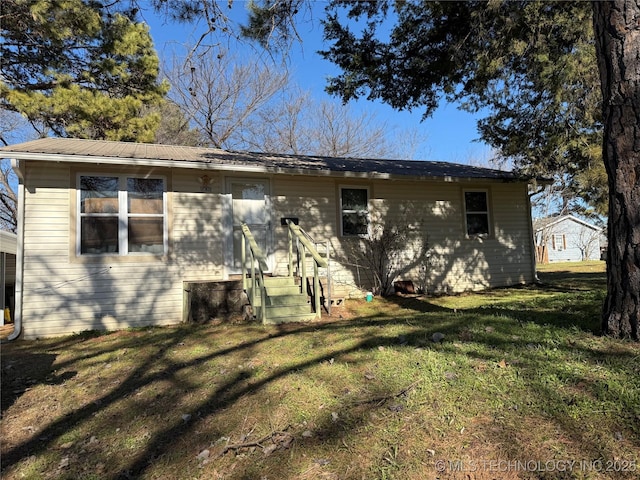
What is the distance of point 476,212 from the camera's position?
10.2 meters

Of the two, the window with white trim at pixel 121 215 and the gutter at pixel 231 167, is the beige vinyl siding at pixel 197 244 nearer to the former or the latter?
the window with white trim at pixel 121 215

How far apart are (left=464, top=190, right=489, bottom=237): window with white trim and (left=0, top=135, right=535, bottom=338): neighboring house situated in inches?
1.6

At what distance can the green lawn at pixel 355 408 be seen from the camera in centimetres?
228

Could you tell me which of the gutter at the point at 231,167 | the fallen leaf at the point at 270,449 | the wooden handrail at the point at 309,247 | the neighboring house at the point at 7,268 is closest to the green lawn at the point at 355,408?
the fallen leaf at the point at 270,449

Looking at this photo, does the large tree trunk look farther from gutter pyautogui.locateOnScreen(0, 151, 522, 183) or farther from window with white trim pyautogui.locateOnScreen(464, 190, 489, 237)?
window with white trim pyautogui.locateOnScreen(464, 190, 489, 237)

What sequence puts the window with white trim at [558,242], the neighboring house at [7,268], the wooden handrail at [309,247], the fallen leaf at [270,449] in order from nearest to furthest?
the fallen leaf at [270,449], the wooden handrail at [309,247], the neighboring house at [7,268], the window with white trim at [558,242]

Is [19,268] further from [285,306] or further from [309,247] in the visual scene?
[309,247]

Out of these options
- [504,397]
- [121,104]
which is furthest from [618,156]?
[121,104]

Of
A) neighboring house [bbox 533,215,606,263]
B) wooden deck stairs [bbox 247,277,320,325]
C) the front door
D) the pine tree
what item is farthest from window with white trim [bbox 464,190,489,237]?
neighboring house [bbox 533,215,606,263]

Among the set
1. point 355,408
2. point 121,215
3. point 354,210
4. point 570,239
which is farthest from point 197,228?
point 570,239

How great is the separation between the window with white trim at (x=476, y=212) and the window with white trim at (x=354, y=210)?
277cm

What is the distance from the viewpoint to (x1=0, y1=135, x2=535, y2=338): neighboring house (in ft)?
22.1

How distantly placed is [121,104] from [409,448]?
40.0 feet

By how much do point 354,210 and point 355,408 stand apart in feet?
21.6
